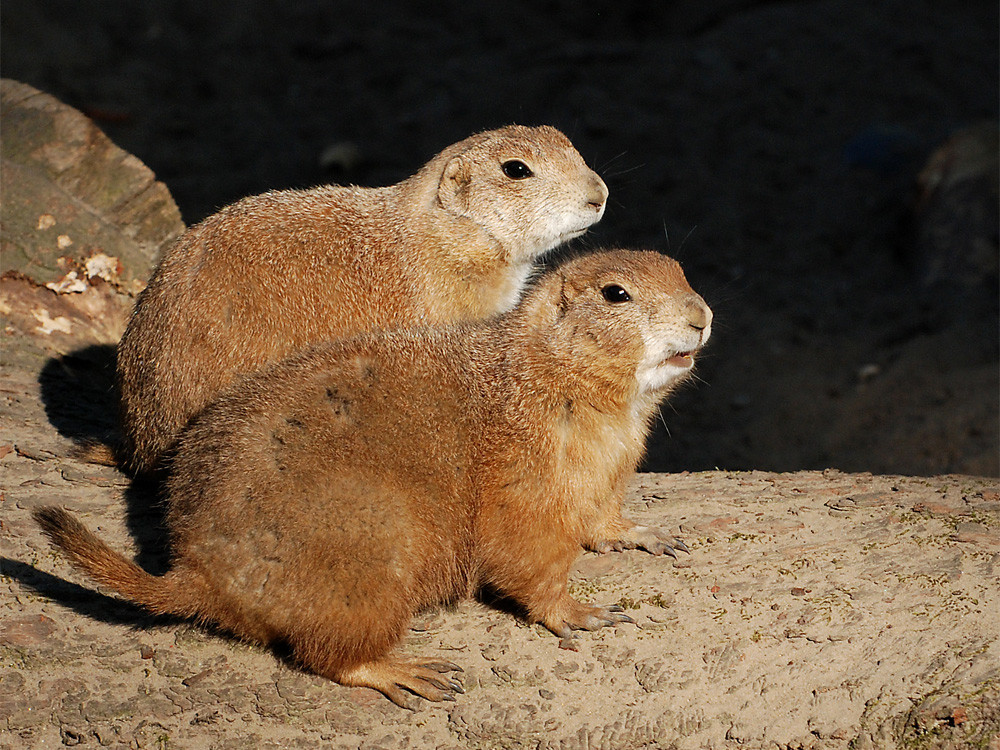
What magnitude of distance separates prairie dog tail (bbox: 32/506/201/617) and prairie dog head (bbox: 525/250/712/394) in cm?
172

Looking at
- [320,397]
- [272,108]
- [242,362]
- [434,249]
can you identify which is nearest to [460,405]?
[320,397]

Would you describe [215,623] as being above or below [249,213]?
below

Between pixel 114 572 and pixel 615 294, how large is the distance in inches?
86.9

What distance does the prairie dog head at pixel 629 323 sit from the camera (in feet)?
13.5

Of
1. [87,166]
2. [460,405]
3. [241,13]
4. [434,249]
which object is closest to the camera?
[460,405]

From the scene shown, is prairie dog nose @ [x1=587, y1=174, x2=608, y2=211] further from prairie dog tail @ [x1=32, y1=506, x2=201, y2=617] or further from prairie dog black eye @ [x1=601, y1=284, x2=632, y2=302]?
prairie dog tail @ [x1=32, y1=506, x2=201, y2=617]

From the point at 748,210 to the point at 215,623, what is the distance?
852 cm

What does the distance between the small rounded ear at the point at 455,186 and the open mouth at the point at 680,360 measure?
1.72 metres

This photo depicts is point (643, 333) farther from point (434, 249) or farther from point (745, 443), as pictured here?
point (745, 443)

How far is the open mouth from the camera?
4.20m

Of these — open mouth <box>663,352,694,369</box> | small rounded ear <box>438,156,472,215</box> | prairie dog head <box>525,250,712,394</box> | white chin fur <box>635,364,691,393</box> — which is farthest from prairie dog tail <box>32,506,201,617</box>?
small rounded ear <box>438,156,472,215</box>

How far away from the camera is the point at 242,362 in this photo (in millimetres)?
4508

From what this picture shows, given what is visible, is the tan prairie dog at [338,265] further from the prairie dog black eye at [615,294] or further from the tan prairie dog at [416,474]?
the prairie dog black eye at [615,294]

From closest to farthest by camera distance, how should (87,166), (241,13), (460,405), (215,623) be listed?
(215,623) < (460,405) < (87,166) < (241,13)
